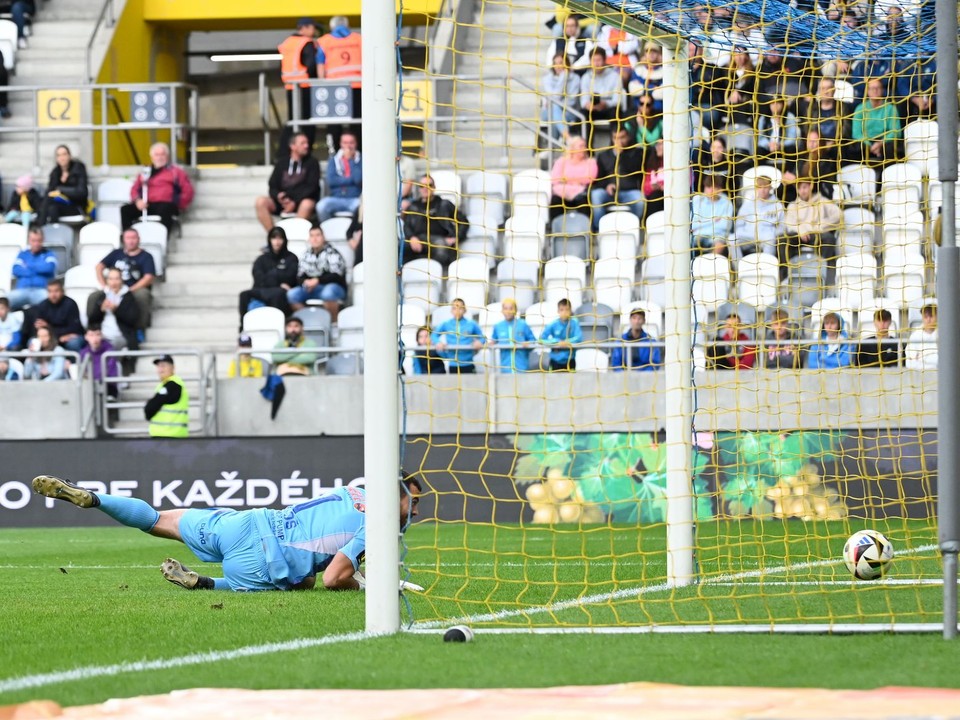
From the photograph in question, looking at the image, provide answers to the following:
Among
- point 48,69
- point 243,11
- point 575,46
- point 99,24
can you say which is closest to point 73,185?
point 99,24

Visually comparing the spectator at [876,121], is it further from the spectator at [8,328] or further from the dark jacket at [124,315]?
the spectator at [8,328]

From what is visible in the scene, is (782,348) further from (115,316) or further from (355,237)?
(115,316)

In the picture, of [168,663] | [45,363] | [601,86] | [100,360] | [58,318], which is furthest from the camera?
[58,318]

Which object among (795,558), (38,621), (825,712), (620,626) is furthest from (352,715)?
(795,558)

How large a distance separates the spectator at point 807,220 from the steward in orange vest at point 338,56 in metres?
8.25

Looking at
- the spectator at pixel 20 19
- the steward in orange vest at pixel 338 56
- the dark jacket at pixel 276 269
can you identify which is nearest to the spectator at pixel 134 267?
the dark jacket at pixel 276 269

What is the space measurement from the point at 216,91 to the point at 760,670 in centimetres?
2196

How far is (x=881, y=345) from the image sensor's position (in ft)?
41.8

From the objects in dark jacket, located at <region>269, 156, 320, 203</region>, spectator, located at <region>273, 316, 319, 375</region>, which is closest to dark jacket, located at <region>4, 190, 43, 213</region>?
dark jacket, located at <region>269, 156, 320, 203</region>

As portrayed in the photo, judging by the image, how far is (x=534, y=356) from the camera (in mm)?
15406

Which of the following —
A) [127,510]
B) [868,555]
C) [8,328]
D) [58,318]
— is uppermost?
[58,318]

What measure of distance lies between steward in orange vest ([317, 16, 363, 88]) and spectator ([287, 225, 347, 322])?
3.40 metres

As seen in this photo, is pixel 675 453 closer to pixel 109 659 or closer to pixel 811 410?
pixel 109 659

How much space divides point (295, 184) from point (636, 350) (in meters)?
6.14
